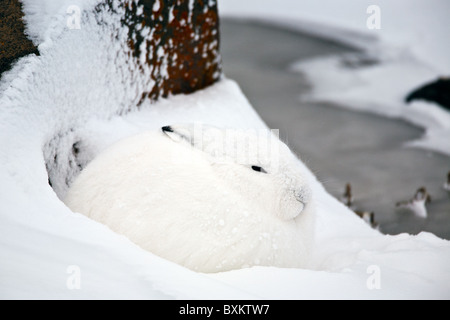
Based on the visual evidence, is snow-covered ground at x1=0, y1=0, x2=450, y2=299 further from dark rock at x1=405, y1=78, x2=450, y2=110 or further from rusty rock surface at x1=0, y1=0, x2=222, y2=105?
dark rock at x1=405, y1=78, x2=450, y2=110

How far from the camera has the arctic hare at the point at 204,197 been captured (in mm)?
1128

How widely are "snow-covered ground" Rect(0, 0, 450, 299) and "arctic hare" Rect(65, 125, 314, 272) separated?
108 mm

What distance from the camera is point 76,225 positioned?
40.1 inches

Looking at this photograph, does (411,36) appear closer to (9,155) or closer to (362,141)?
(362,141)

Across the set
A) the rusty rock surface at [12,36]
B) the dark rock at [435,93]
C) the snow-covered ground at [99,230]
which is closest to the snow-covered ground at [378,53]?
the dark rock at [435,93]

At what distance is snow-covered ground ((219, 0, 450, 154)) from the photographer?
3113mm

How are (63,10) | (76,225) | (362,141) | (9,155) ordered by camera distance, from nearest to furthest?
(76,225), (9,155), (63,10), (362,141)

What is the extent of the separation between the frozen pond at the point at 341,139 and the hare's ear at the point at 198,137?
587 mm

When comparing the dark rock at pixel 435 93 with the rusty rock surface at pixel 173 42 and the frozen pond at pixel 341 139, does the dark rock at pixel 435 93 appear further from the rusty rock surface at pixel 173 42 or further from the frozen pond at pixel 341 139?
the rusty rock surface at pixel 173 42

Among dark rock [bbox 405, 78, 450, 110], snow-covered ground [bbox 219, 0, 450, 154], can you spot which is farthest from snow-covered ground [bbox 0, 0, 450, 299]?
dark rock [bbox 405, 78, 450, 110]

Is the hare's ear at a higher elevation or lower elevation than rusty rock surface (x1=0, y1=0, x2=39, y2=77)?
lower
